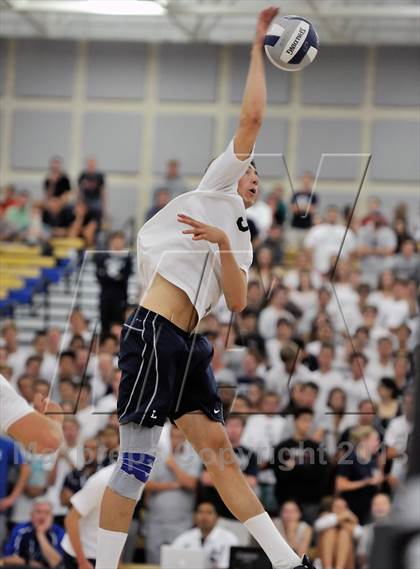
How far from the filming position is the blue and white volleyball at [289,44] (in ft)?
17.2

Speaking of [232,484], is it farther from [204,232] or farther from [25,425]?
[25,425]

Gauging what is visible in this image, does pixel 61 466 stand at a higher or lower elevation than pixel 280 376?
lower

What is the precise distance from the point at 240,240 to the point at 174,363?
620mm

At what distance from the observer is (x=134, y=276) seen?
13.4 m

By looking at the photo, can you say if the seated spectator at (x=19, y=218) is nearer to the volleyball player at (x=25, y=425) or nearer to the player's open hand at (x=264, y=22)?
the player's open hand at (x=264, y=22)

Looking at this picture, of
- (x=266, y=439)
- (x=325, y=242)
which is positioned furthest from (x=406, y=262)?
(x=266, y=439)

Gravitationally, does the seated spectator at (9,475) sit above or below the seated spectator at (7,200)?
below

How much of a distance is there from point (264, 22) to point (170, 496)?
6.53 meters

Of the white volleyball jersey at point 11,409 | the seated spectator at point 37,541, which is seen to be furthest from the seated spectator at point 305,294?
the white volleyball jersey at point 11,409

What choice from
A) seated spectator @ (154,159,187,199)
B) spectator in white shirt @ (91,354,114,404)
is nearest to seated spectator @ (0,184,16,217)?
seated spectator @ (154,159,187,199)

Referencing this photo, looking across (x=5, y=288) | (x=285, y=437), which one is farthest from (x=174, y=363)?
(x=5, y=288)

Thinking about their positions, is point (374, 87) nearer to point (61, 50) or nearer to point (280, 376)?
point (61, 50)

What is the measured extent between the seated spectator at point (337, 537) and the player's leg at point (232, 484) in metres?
4.71

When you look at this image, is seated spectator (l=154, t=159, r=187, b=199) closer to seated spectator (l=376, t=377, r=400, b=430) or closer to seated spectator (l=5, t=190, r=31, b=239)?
seated spectator (l=5, t=190, r=31, b=239)
